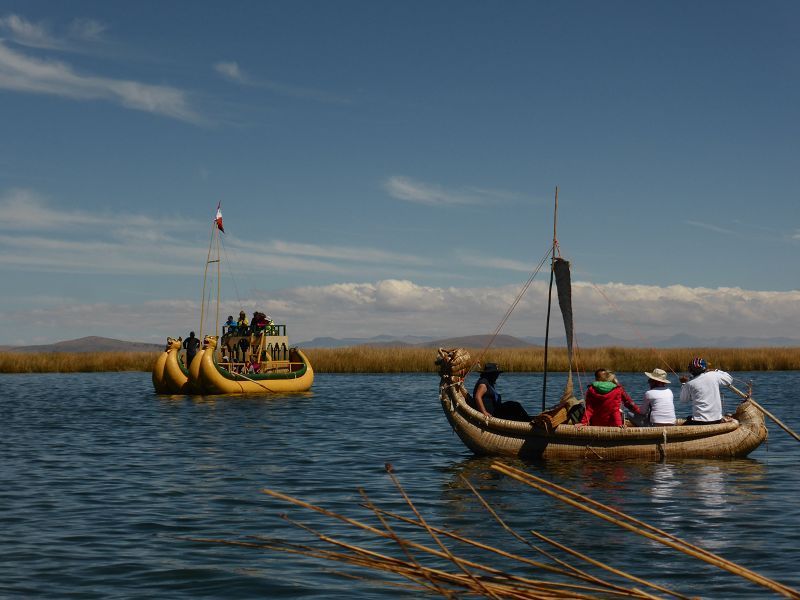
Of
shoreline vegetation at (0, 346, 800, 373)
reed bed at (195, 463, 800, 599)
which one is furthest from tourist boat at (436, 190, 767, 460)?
shoreline vegetation at (0, 346, 800, 373)

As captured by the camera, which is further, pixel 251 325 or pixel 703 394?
pixel 251 325

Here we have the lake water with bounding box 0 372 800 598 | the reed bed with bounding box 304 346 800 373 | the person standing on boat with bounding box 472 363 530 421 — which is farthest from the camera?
the reed bed with bounding box 304 346 800 373

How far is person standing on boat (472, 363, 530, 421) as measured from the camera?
687 inches

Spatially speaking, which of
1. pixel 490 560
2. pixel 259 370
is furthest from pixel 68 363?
pixel 490 560

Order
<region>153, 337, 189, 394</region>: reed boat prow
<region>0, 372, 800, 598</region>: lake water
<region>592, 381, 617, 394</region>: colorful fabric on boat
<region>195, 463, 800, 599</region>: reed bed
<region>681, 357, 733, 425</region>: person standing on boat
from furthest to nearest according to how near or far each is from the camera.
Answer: <region>153, 337, 189, 394</region>: reed boat prow → <region>681, 357, 733, 425</region>: person standing on boat → <region>592, 381, 617, 394</region>: colorful fabric on boat → <region>0, 372, 800, 598</region>: lake water → <region>195, 463, 800, 599</region>: reed bed

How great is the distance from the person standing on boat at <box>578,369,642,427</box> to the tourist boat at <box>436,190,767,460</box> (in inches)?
15.3

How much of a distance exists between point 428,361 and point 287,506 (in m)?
42.6

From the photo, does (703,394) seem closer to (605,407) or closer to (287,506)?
(605,407)

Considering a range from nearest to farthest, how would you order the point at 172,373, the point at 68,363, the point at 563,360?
1. the point at 172,373
2. the point at 563,360
3. the point at 68,363

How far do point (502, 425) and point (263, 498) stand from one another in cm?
537

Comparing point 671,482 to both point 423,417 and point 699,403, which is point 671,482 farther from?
point 423,417

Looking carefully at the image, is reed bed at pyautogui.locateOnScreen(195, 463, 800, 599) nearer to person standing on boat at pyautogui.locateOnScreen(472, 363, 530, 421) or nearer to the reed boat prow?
person standing on boat at pyautogui.locateOnScreen(472, 363, 530, 421)

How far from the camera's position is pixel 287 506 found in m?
12.6

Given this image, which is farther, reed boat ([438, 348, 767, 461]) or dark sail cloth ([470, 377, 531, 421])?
dark sail cloth ([470, 377, 531, 421])
